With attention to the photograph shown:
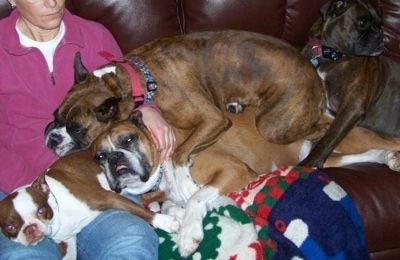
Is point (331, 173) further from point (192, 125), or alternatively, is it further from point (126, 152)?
point (126, 152)

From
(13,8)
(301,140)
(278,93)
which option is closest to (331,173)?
(301,140)

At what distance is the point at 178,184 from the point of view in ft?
8.32

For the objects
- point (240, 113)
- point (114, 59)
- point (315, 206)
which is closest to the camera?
point (315, 206)

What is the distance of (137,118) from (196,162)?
0.37 m

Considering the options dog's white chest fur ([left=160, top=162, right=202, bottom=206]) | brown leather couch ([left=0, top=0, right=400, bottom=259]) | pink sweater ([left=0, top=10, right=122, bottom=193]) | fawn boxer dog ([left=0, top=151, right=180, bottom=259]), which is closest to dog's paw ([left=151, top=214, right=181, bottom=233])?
fawn boxer dog ([left=0, top=151, right=180, bottom=259])

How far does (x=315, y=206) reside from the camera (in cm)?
231

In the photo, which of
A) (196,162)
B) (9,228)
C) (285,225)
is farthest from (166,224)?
(9,228)

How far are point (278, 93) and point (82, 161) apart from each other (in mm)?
970

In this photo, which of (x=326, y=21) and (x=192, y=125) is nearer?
(x=192, y=125)

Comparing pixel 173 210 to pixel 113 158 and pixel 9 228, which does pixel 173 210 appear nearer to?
pixel 113 158

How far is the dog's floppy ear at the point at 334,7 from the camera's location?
284cm

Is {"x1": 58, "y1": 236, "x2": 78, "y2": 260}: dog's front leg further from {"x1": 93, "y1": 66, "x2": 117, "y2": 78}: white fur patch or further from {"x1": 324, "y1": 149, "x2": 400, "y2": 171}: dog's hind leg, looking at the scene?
{"x1": 324, "y1": 149, "x2": 400, "y2": 171}: dog's hind leg

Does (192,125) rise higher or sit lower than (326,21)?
lower

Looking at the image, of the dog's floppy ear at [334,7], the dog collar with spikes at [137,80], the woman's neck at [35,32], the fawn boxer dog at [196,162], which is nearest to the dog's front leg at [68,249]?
the fawn boxer dog at [196,162]
